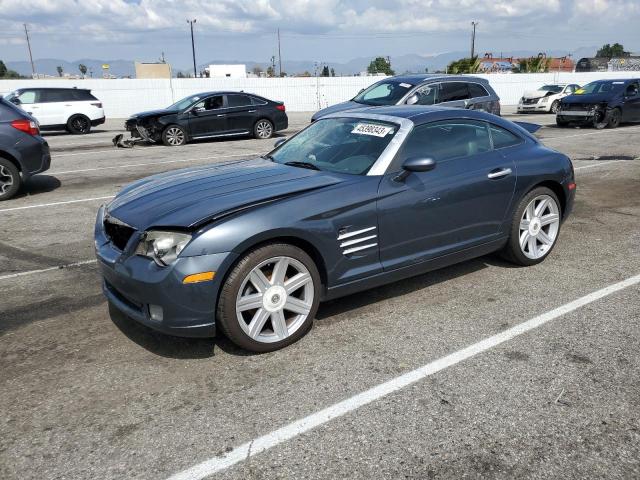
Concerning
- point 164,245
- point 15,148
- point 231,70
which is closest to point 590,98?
point 15,148

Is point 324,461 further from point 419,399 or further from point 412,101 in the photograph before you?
point 412,101

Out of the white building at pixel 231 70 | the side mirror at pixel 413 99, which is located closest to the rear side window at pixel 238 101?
the side mirror at pixel 413 99

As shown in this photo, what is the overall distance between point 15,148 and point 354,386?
24.8ft

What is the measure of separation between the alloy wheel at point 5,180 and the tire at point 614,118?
56.9 feet

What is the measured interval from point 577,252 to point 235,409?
414cm

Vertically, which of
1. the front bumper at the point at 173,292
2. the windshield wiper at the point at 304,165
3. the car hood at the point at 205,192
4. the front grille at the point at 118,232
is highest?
the windshield wiper at the point at 304,165

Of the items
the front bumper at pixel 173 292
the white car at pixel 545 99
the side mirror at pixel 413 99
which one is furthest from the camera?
the white car at pixel 545 99

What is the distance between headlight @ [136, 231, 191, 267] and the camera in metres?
3.27

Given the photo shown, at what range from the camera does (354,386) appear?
316 centimetres

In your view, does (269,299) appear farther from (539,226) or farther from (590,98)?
(590,98)

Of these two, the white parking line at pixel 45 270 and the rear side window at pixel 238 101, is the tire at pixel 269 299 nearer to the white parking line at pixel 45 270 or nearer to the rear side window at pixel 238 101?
the white parking line at pixel 45 270

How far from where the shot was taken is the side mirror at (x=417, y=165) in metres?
3.94

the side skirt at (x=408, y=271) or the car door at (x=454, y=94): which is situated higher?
the car door at (x=454, y=94)

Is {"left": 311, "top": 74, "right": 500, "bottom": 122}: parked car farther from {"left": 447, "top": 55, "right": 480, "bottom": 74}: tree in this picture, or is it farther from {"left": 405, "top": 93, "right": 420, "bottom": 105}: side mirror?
{"left": 447, "top": 55, "right": 480, "bottom": 74}: tree
